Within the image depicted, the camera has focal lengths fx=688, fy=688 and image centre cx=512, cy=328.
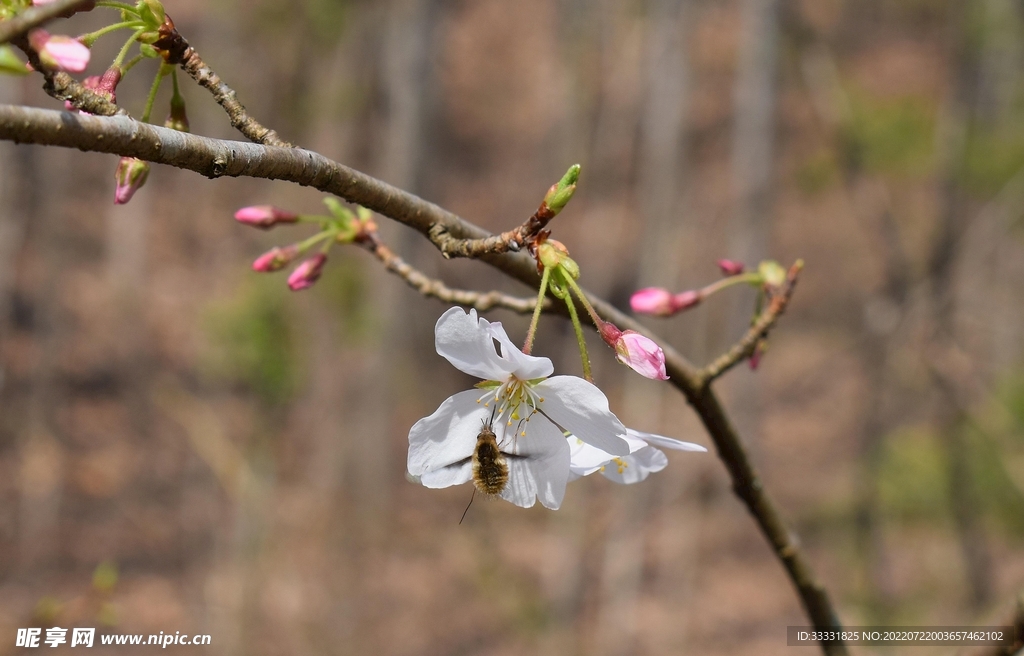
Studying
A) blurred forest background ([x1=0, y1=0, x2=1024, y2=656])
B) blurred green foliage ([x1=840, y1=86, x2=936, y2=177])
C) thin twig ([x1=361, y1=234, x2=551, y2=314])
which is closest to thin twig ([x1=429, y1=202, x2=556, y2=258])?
thin twig ([x1=361, y1=234, x2=551, y2=314])

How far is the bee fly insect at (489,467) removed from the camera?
914 mm

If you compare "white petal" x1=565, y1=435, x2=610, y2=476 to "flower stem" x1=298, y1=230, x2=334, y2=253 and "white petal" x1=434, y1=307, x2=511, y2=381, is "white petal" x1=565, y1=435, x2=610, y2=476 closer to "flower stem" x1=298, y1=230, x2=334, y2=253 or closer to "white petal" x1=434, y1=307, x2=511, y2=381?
"white petal" x1=434, y1=307, x2=511, y2=381

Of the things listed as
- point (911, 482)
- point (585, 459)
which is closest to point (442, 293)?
point (585, 459)

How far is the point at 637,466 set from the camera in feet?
3.62

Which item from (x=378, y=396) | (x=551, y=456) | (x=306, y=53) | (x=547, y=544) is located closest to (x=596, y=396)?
(x=551, y=456)

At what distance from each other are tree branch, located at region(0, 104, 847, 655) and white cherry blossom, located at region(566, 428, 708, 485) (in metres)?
0.09

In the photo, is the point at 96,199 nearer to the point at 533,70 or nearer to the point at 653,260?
the point at 533,70

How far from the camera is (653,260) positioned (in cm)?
563

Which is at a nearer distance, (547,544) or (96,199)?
(547,544)

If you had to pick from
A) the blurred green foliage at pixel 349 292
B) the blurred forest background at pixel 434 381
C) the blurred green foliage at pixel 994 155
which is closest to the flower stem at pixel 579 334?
the blurred forest background at pixel 434 381

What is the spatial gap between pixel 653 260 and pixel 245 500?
4.67 metres

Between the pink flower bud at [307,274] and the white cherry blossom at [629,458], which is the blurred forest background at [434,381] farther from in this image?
the pink flower bud at [307,274]

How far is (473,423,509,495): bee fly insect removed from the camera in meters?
0.91

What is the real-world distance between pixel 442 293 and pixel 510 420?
0.80 feet
